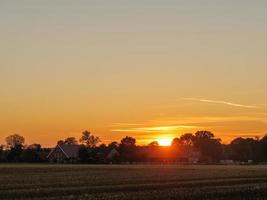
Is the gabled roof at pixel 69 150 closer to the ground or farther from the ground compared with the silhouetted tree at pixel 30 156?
farther from the ground

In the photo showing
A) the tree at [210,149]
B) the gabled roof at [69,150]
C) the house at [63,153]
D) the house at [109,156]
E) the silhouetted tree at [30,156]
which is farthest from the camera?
the tree at [210,149]

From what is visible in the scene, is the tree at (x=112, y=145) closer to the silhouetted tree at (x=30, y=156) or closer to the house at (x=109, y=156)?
the house at (x=109, y=156)

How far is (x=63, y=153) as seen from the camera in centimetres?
16812

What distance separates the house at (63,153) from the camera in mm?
163375

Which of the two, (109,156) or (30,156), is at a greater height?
(109,156)

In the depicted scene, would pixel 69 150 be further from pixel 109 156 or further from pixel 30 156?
pixel 30 156

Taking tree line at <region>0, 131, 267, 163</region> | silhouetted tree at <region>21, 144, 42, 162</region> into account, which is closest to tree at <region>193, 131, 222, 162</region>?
tree line at <region>0, 131, 267, 163</region>

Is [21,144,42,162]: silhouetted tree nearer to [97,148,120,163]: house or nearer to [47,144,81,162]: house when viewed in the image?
[47,144,81,162]: house

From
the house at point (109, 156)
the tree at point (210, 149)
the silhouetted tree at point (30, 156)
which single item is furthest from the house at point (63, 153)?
the tree at point (210, 149)

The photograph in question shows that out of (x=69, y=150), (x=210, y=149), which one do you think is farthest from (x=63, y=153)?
(x=210, y=149)

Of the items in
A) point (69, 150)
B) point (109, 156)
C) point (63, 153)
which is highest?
point (69, 150)

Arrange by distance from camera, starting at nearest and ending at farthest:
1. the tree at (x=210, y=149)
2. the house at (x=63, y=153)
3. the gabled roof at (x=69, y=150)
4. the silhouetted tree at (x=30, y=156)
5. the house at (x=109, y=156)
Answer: the house at (x=109, y=156) → the silhouetted tree at (x=30, y=156) → the house at (x=63, y=153) → the gabled roof at (x=69, y=150) → the tree at (x=210, y=149)

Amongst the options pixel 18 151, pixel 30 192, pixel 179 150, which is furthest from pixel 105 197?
pixel 179 150

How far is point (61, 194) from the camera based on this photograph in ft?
106
